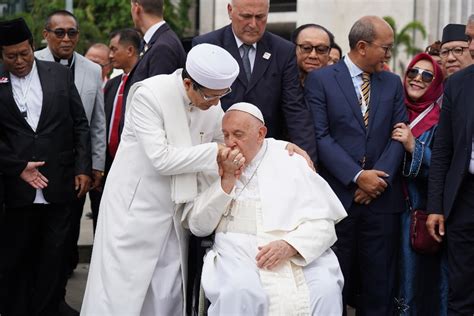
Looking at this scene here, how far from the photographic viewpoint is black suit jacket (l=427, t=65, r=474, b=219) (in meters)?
5.18

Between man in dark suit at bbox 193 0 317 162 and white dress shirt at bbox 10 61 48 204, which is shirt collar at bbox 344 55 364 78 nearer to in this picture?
man in dark suit at bbox 193 0 317 162

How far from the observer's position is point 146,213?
4930mm

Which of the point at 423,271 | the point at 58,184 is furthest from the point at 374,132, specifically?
the point at 58,184

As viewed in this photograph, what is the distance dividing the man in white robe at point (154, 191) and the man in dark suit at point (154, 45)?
2.42 feet

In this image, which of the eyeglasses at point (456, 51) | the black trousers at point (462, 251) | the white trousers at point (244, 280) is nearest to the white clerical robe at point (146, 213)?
the white trousers at point (244, 280)

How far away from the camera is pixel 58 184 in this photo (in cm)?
591

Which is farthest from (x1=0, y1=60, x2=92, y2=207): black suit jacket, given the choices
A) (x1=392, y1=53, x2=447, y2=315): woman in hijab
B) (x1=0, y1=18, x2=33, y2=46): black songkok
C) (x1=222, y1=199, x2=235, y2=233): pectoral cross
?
(x1=392, y1=53, x2=447, y2=315): woman in hijab

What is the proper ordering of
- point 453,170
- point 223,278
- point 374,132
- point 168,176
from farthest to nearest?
point 374,132
point 453,170
point 168,176
point 223,278

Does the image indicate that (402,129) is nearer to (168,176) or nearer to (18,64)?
(168,176)

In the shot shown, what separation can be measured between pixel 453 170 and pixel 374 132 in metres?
0.63

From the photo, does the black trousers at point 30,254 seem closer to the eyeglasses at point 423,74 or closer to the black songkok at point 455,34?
the eyeglasses at point 423,74

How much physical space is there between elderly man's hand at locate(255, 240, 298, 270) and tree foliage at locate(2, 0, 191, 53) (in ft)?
58.0

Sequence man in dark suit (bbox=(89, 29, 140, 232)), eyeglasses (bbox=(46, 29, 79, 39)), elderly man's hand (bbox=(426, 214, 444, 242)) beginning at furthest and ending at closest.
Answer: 1. man in dark suit (bbox=(89, 29, 140, 232))
2. eyeglasses (bbox=(46, 29, 79, 39))
3. elderly man's hand (bbox=(426, 214, 444, 242))

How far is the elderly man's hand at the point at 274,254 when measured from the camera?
4.68 meters
